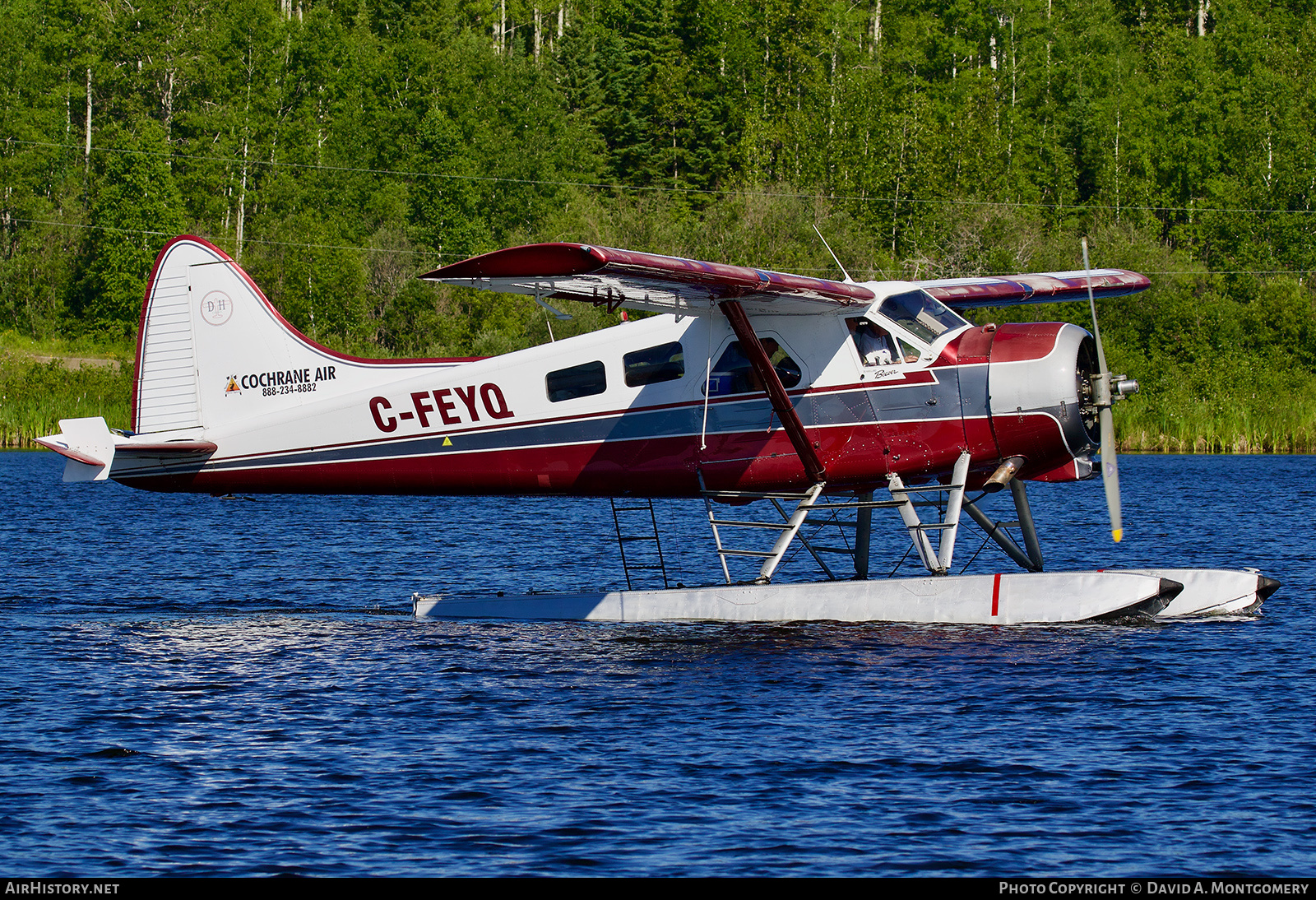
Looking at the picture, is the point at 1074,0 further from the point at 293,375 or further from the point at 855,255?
the point at 293,375

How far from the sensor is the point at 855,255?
55.1m

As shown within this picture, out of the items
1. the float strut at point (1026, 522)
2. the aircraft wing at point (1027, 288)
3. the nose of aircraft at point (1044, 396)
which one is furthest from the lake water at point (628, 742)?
the aircraft wing at point (1027, 288)

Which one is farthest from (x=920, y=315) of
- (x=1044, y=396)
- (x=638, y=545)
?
(x=638, y=545)

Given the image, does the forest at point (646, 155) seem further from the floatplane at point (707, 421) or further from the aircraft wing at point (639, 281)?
the aircraft wing at point (639, 281)

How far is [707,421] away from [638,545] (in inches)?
471

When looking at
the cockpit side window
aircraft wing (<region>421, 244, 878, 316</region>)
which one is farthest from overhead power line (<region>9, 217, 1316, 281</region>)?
aircraft wing (<region>421, 244, 878, 316</region>)

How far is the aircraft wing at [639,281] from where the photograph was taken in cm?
1131

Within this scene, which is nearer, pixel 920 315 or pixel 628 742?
pixel 628 742

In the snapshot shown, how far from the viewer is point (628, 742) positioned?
34.3 feet

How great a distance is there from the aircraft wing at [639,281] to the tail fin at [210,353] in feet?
12.6

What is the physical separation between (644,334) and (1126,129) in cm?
6430

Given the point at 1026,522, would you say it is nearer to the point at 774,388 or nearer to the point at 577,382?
the point at 774,388

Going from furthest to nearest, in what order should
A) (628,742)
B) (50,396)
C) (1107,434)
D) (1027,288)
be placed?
(50,396), (1027,288), (1107,434), (628,742)

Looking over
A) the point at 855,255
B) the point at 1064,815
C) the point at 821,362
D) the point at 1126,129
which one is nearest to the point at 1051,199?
the point at 1126,129
